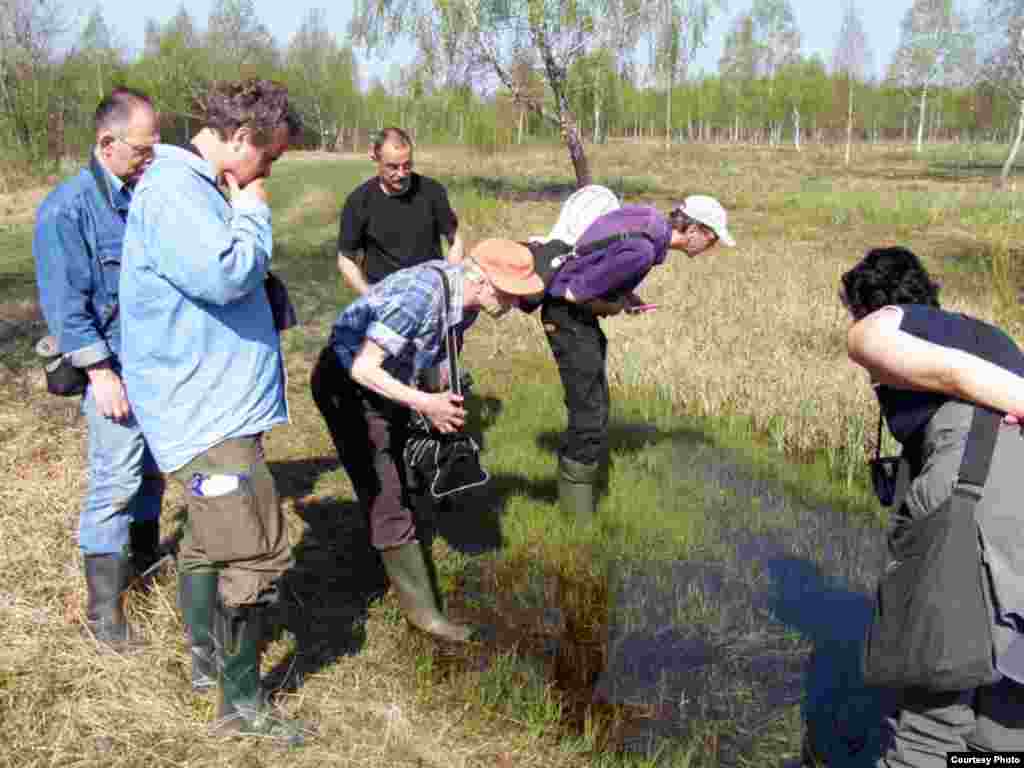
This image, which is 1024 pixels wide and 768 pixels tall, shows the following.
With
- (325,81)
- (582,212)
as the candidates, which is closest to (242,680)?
(582,212)

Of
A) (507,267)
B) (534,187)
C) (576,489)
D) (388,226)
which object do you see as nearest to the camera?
(507,267)

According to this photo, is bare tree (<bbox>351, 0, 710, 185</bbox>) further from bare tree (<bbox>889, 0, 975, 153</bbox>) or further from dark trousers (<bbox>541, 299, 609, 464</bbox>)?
bare tree (<bbox>889, 0, 975, 153</bbox>)

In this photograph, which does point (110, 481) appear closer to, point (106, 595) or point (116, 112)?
point (106, 595)

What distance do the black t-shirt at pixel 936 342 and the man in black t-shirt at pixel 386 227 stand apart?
128 inches

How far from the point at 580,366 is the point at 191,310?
2291 millimetres

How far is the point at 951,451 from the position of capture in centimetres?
251

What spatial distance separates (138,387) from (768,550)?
3.37 meters

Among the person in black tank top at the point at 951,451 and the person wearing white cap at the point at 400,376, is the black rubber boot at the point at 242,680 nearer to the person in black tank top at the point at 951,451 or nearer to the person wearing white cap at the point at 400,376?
the person wearing white cap at the point at 400,376

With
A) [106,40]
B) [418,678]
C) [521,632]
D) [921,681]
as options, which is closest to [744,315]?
[521,632]

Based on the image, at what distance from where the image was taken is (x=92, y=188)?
349 cm

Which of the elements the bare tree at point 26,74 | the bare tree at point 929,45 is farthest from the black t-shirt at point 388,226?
the bare tree at point 929,45

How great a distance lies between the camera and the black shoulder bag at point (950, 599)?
238 centimetres

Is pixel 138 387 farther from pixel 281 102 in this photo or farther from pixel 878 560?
pixel 878 560

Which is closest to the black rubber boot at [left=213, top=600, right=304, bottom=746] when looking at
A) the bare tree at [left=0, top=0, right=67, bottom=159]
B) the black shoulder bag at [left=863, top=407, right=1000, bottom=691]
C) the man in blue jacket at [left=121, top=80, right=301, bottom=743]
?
the man in blue jacket at [left=121, top=80, right=301, bottom=743]
